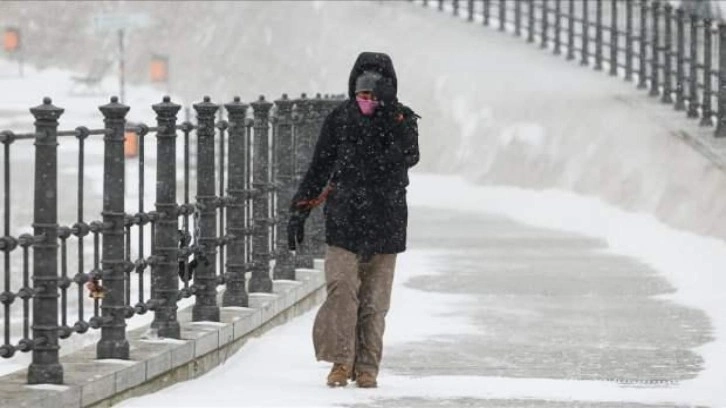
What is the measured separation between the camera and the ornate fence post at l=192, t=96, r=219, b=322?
1299cm

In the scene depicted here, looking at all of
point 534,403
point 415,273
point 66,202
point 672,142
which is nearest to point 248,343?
point 534,403

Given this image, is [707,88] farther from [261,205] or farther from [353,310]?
[353,310]

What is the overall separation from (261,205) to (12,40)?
3934cm

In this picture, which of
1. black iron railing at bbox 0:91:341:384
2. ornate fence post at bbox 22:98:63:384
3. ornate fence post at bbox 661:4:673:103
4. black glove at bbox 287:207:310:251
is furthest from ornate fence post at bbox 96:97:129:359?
ornate fence post at bbox 661:4:673:103

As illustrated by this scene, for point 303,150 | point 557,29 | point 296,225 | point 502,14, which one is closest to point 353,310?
point 296,225

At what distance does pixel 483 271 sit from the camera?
19547mm

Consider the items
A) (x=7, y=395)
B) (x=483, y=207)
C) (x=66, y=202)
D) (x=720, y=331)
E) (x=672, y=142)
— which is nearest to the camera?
(x=7, y=395)

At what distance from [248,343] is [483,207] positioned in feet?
53.5

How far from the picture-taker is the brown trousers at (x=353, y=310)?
37.4 ft

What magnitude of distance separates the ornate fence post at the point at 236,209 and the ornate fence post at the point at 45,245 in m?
3.58

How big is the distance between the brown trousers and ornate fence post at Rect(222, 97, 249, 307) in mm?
2404

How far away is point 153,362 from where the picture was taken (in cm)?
1112

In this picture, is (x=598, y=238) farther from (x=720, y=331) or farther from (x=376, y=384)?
(x=376, y=384)

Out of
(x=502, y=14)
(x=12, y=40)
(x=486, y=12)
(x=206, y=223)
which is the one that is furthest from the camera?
(x=12, y=40)
